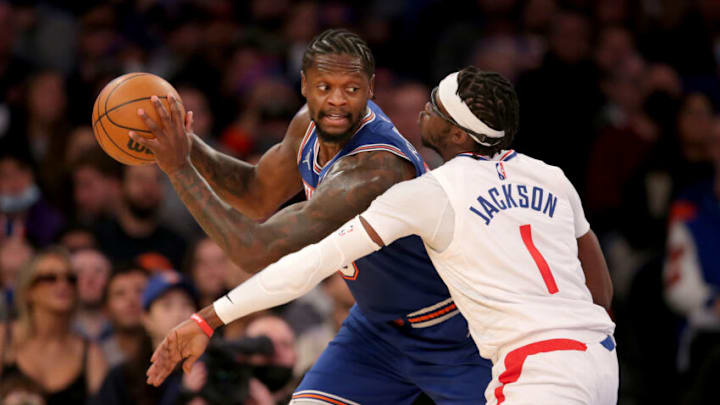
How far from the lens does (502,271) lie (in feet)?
11.8

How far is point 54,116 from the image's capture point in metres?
9.33

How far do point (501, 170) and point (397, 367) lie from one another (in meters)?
1.21

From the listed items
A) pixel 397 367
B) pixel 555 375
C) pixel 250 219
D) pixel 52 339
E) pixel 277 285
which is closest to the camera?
pixel 555 375

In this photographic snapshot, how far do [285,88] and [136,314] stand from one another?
3.12m

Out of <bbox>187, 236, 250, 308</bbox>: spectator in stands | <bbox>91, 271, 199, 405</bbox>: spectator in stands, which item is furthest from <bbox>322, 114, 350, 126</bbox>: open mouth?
<bbox>187, 236, 250, 308</bbox>: spectator in stands

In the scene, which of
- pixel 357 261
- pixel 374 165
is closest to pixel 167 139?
pixel 374 165

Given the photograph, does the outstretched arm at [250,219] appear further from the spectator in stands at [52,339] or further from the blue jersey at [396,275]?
the spectator in stands at [52,339]

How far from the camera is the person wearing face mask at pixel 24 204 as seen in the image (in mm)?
8359

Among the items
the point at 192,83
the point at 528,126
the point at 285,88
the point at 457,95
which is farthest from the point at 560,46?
the point at 457,95

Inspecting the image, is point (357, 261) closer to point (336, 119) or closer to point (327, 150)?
point (327, 150)

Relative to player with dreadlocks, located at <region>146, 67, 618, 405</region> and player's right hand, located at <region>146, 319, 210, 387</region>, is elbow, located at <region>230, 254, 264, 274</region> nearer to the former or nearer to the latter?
player with dreadlocks, located at <region>146, 67, 618, 405</region>

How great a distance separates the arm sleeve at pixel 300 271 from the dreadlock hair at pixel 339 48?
866 millimetres

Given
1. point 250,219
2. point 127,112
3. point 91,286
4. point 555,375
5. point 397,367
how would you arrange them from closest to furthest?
point 555,375 → point 250,219 → point 127,112 → point 397,367 → point 91,286

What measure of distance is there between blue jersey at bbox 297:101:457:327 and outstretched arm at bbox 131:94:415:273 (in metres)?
0.21
